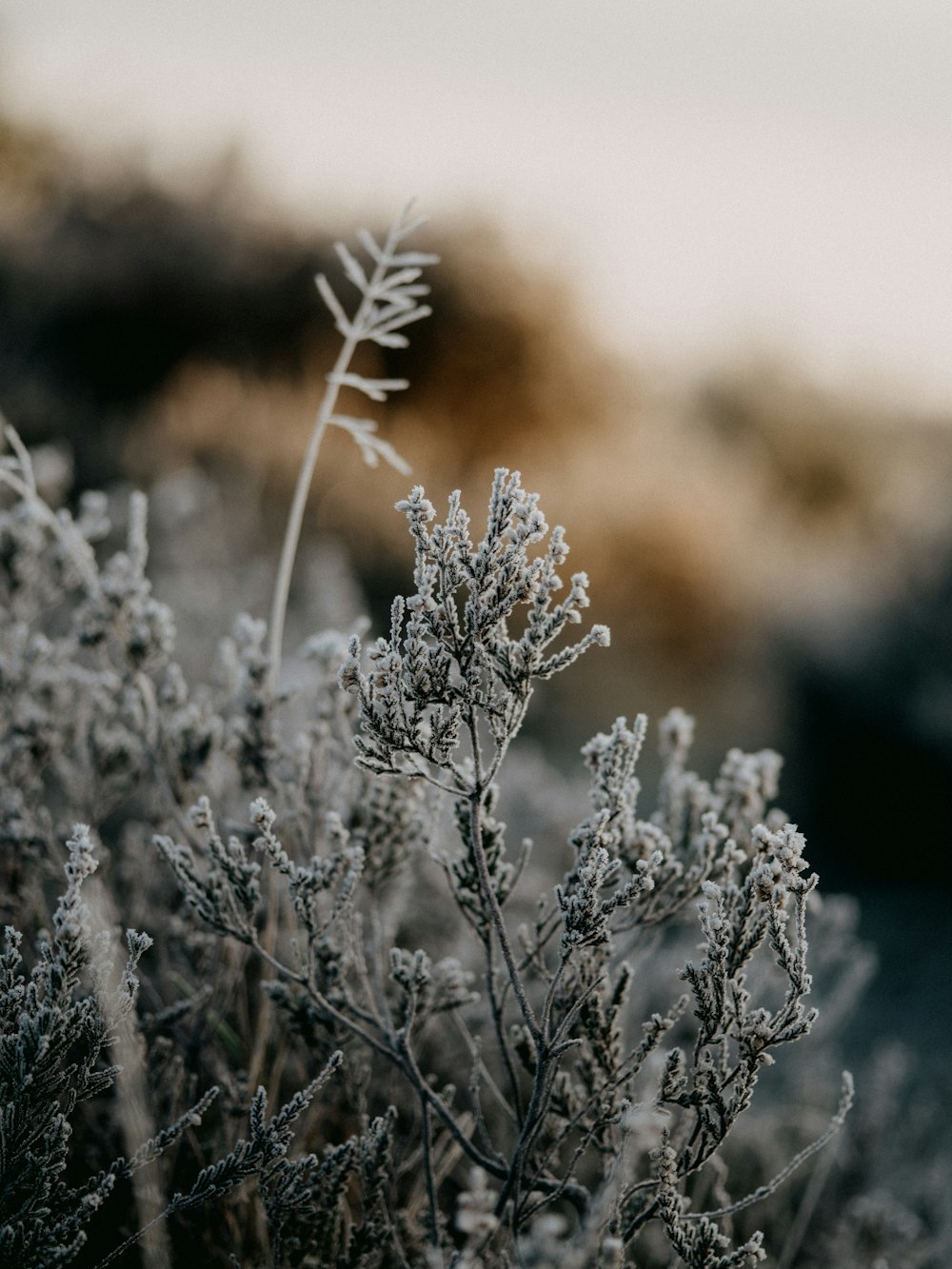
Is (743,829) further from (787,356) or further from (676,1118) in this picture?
(787,356)

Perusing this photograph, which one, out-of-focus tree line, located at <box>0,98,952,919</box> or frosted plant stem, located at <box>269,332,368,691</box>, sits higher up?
out-of-focus tree line, located at <box>0,98,952,919</box>

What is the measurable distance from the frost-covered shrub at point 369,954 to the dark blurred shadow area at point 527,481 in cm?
289

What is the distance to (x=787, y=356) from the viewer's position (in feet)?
74.3

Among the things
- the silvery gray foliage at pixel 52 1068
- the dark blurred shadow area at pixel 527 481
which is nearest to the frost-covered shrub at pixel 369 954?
the silvery gray foliage at pixel 52 1068

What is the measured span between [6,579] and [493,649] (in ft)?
6.23

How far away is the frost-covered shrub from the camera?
4.85 feet

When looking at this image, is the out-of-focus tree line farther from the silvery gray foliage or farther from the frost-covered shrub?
the silvery gray foliage

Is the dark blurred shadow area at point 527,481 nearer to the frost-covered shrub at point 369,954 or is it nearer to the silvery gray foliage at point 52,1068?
the frost-covered shrub at point 369,954

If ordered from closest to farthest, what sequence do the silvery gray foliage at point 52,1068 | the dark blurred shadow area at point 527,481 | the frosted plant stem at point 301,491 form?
1. the silvery gray foliage at point 52,1068
2. the frosted plant stem at point 301,491
3. the dark blurred shadow area at point 527,481

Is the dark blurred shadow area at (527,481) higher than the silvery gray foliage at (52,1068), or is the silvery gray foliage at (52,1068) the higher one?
the dark blurred shadow area at (527,481)

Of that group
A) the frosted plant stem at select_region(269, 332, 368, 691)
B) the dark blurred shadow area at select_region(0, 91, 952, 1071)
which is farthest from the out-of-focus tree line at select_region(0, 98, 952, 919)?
the frosted plant stem at select_region(269, 332, 368, 691)

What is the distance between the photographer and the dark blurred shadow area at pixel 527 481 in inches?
299

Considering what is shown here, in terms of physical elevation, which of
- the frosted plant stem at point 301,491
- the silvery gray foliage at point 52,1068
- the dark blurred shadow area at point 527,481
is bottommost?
the silvery gray foliage at point 52,1068

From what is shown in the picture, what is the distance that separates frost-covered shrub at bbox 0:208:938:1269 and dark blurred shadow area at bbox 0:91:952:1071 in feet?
9.47
